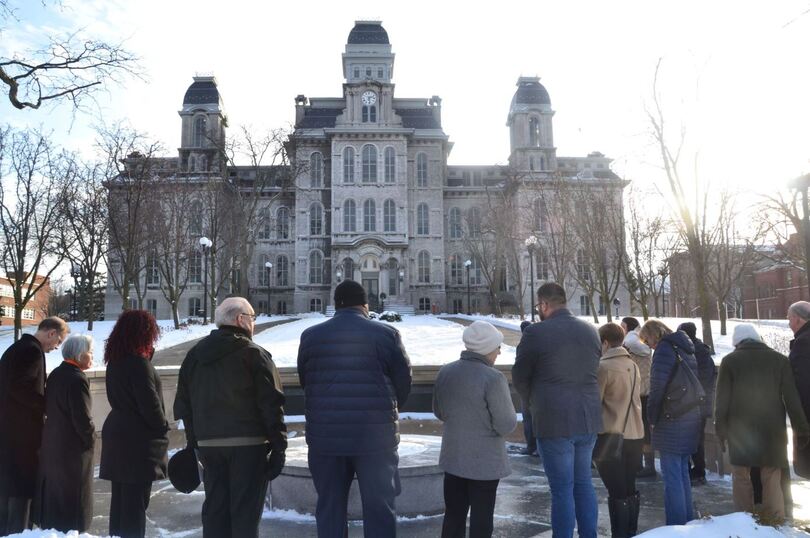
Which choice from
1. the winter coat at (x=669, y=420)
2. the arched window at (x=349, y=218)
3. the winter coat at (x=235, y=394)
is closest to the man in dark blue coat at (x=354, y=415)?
the winter coat at (x=235, y=394)

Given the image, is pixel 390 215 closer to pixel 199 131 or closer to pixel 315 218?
pixel 315 218

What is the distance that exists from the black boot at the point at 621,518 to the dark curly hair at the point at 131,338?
423cm

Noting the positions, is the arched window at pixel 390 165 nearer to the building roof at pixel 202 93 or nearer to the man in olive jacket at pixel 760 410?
the building roof at pixel 202 93

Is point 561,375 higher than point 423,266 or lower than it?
lower

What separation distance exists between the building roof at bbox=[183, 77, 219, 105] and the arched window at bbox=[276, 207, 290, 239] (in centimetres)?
1151

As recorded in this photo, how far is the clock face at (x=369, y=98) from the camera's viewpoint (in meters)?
51.5

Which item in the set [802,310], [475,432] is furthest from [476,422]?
[802,310]

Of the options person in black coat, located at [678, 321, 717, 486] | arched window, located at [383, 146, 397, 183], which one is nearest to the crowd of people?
person in black coat, located at [678, 321, 717, 486]

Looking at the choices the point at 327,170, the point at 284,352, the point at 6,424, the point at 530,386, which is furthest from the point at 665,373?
the point at 327,170

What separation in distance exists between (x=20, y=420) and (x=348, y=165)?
4711 cm

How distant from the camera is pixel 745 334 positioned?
554 centimetres

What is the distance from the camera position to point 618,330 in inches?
228

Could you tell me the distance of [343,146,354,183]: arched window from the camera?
5084 centimetres

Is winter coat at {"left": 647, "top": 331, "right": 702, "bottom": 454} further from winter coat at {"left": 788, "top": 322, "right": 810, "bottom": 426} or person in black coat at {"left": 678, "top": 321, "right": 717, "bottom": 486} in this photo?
person in black coat at {"left": 678, "top": 321, "right": 717, "bottom": 486}
